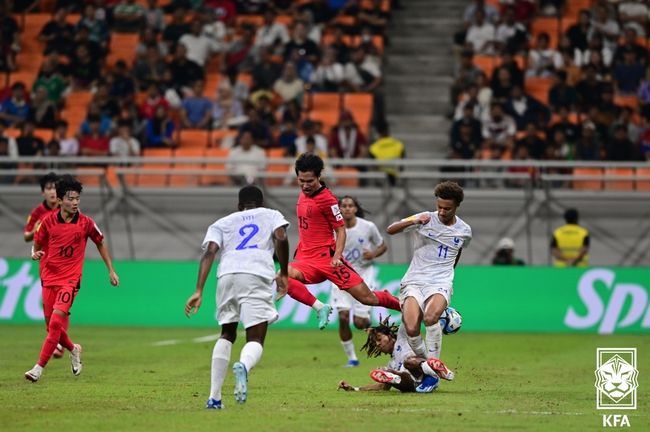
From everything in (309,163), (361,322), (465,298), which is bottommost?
A: (465,298)

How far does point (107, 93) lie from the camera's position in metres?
32.2

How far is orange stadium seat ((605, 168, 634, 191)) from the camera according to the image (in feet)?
91.3

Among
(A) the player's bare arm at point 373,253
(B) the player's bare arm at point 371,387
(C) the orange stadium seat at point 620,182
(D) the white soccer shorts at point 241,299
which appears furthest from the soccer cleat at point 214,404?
(C) the orange stadium seat at point 620,182

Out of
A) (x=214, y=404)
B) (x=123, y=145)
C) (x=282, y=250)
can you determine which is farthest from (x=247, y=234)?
(x=123, y=145)

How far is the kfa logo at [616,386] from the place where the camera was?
12.6 metres

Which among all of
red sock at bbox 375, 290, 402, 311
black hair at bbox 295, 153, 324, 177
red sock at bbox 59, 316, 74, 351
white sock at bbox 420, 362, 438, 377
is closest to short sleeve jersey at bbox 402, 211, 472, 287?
white sock at bbox 420, 362, 438, 377

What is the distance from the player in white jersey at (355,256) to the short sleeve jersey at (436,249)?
424 centimetres

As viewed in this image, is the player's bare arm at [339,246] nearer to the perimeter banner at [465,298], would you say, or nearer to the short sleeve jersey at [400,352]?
the short sleeve jersey at [400,352]

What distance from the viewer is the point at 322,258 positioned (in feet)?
55.7

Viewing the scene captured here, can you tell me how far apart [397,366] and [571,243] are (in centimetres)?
1286

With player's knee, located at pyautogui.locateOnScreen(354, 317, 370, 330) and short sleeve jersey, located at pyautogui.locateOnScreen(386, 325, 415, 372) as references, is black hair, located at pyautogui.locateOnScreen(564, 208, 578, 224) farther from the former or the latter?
short sleeve jersey, located at pyautogui.locateOnScreen(386, 325, 415, 372)

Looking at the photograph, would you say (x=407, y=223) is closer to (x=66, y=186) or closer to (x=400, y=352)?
(x=400, y=352)

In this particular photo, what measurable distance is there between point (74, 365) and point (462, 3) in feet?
72.2

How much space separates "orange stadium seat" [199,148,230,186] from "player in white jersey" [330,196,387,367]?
27.8 feet
